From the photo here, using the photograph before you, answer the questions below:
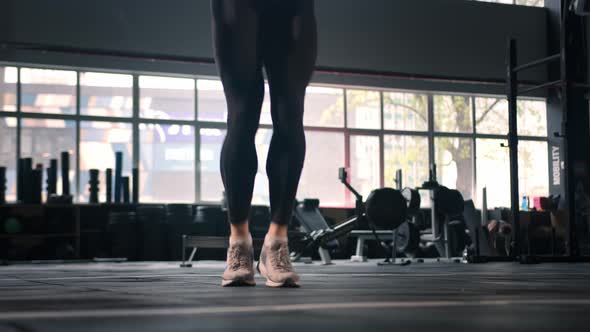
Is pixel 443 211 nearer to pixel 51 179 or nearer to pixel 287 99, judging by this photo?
pixel 51 179

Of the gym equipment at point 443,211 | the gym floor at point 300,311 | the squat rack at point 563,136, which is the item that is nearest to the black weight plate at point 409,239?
the gym equipment at point 443,211

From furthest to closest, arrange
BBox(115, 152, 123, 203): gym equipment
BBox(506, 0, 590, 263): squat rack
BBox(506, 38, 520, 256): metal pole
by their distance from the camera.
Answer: BBox(115, 152, 123, 203): gym equipment → BBox(506, 38, 520, 256): metal pole → BBox(506, 0, 590, 263): squat rack

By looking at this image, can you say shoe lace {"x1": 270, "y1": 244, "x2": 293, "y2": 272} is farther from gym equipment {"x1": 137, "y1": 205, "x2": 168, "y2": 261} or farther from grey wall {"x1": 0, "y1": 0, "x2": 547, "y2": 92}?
grey wall {"x1": 0, "y1": 0, "x2": 547, "y2": 92}

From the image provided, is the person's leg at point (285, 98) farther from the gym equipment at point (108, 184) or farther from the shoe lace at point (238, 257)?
the gym equipment at point (108, 184)

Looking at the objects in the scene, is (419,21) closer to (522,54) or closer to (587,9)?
(522,54)

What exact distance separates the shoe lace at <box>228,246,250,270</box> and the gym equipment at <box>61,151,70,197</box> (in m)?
6.82

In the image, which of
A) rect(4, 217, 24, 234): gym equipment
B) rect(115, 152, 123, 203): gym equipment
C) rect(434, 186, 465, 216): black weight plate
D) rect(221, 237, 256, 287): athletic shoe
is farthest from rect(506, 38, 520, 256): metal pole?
rect(4, 217, 24, 234): gym equipment

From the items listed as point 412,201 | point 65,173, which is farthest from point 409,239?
point 65,173

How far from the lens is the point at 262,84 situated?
6.54 ft

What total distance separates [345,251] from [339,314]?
8622 mm

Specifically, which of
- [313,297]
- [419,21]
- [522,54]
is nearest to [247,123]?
[313,297]

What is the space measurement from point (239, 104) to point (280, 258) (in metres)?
0.39

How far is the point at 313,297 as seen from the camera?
55.7 inches

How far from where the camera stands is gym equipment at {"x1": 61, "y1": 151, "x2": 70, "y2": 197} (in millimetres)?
8430
